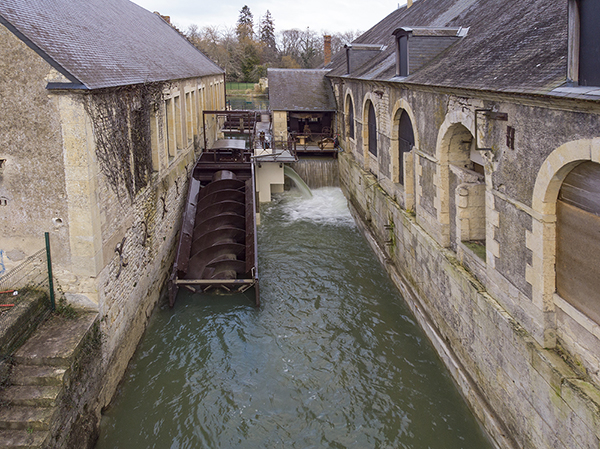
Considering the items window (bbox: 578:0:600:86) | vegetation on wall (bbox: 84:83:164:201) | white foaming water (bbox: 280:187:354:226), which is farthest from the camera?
white foaming water (bbox: 280:187:354:226)

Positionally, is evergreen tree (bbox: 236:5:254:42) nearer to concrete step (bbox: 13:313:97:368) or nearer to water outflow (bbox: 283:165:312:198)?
water outflow (bbox: 283:165:312:198)

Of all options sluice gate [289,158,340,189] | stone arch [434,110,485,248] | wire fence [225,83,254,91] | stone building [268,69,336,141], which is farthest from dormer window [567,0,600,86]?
wire fence [225,83,254,91]

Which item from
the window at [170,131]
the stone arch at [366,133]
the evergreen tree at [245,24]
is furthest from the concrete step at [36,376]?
the evergreen tree at [245,24]

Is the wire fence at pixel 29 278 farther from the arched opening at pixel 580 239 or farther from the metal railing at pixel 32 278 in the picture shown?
the arched opening at pixel 580 239

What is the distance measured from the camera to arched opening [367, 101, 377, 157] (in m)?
14.5

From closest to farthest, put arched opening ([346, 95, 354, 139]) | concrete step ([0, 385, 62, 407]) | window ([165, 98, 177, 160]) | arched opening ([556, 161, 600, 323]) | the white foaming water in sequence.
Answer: arched opening ([556, 161, 600, 323]) → concrete step ([0, 385, 62, 407]) → window ([165, 98, 177, 160]) → the white foaming water → arched opening ([346, 95, 354, 139])

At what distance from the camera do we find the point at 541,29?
6652mm

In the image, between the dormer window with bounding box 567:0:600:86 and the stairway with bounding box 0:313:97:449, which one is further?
the stairway with bounding box 0:313:97:449

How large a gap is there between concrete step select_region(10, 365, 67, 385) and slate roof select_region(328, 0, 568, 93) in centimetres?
569

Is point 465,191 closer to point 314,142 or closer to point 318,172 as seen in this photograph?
point 318,172

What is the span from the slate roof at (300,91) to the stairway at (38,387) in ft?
54.5

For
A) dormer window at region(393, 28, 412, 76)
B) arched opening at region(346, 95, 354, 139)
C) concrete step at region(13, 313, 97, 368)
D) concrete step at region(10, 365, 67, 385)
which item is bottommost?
concrete step at region(10, 365, 67, 385)

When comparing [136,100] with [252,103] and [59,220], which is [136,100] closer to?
[59,220]

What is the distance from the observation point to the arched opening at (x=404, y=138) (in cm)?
1049
